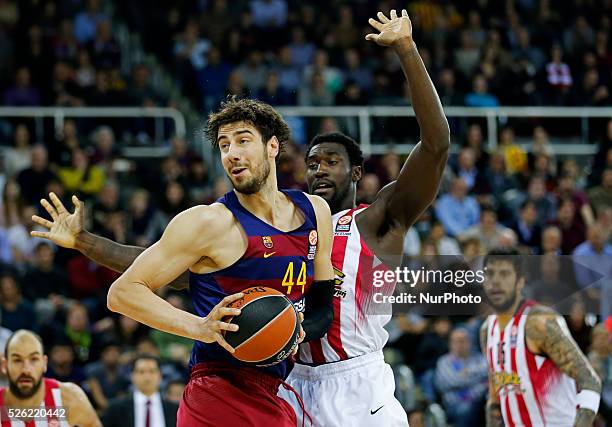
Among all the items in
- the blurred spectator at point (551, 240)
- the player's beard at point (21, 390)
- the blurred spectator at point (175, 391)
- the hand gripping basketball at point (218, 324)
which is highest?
the blurred spectator at point (551, 240)

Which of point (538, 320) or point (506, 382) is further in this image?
point (506, 382)

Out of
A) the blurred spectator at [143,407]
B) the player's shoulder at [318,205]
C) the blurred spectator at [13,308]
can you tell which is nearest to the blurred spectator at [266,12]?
the blurred spectator at [13,308]

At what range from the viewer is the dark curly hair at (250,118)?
5.33 metres

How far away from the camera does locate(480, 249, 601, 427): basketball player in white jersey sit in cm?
732

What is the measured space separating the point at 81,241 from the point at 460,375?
5.74m

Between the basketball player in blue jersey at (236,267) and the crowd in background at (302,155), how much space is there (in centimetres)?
481

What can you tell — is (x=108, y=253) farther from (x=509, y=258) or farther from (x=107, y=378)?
(x=107, y=378)

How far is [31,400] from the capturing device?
790 cm

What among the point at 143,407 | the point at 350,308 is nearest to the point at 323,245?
the point at 350,308

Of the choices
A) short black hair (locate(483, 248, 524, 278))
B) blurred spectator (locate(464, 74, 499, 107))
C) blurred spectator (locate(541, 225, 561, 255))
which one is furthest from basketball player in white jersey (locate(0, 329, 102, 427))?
blurred spectator (locate(464, 74, 499, 107))

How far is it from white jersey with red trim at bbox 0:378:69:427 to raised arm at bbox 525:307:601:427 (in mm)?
3289

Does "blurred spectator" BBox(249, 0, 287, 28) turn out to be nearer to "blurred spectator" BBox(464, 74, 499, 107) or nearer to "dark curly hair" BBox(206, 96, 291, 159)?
"blurred spectator" BBox(464, 74, 499, 107)

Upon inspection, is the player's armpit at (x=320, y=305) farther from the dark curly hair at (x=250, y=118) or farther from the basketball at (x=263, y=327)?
the dark curly hair at (x=250, y=118)

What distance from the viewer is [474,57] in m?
17.2
